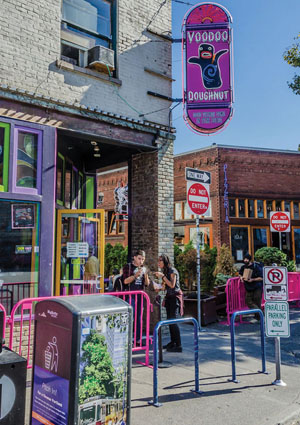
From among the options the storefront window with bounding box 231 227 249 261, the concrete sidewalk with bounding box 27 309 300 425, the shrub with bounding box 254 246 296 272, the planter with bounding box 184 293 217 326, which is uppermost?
the storefront window with bounding box 231 227 249 261

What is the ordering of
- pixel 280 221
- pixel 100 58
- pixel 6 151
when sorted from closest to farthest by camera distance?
pixel 6 151, pixel 100 58, pixel 280 221

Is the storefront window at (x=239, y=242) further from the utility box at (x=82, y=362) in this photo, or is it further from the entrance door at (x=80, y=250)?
the utility box at (x=82, y=362)

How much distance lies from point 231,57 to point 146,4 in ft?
7.34

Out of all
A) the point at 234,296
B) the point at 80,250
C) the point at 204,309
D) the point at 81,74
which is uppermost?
the point at 81,74

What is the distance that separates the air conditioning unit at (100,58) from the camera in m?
7.68

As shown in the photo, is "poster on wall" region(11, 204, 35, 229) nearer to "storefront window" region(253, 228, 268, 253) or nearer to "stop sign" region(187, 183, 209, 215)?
"stop sign" region(187, 183, 209, 215)

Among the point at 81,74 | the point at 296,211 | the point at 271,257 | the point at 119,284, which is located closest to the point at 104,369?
the point at 119,284

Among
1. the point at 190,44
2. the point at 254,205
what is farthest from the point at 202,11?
the point at 254,205

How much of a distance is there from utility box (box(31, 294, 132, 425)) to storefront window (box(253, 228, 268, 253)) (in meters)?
17.6

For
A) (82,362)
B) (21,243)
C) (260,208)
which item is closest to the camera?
(82,362)

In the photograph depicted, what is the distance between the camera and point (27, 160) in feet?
22.0

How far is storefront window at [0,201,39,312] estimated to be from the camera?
6.69m

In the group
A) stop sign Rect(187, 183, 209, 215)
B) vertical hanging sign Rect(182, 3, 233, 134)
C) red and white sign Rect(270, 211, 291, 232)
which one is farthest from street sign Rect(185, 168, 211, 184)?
red and white sign Rect(270, 211, 291, 232)

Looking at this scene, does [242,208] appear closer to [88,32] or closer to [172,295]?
[172,295]
